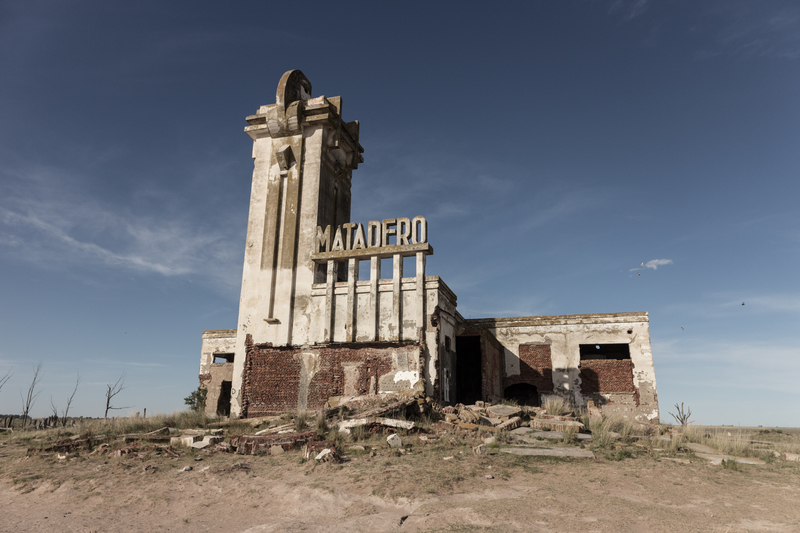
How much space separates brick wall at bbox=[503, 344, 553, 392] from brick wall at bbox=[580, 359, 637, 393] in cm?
159

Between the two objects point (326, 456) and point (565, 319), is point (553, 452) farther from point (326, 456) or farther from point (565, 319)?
point (565, 319)

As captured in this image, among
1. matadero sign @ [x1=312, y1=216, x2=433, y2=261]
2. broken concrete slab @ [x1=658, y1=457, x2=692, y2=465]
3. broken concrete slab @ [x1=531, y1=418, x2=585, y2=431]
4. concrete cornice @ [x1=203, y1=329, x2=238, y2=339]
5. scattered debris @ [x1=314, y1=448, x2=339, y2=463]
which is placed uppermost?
matadero sign @ [x1=312, y1=216, x2=433, y2=261]

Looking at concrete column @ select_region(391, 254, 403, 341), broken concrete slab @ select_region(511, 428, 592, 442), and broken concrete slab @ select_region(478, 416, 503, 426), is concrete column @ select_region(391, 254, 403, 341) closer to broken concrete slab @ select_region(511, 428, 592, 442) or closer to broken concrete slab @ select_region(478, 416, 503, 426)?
broken concrete slab @ select_region(478, 416, 503, 426)

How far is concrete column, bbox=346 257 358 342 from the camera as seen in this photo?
65.0 ft

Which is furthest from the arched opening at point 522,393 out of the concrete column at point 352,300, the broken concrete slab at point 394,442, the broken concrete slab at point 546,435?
the broken concrete slab at point 394,442

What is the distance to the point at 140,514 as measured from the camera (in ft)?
25.3

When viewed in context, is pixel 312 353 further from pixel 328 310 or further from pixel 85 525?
pixel 85 525

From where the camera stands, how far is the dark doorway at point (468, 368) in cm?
2525

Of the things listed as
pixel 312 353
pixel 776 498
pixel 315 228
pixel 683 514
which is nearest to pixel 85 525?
pixel 683 514

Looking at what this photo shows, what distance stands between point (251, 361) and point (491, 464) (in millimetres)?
14007

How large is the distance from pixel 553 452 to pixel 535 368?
15222mm

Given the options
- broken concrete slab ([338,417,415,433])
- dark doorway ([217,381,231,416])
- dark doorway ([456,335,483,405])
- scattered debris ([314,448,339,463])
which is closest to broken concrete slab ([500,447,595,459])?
broken concrete slab ([338,417,415,433])

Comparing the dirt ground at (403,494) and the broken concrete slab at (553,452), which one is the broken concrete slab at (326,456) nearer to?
the dirt ground at (403,494)

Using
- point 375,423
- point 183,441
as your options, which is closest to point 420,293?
point 375,423
